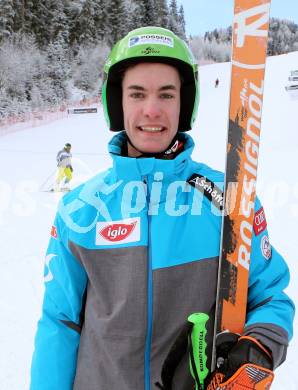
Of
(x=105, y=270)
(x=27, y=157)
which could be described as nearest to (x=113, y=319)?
(x=105, y=270)

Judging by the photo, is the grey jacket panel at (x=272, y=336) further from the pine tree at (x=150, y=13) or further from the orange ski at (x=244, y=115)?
the pine tree at (x=150, y=13)

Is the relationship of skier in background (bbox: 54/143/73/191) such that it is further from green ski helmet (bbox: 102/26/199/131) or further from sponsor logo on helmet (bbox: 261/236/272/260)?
sponsor logo on helmet (bbox: 261/236/272/260)

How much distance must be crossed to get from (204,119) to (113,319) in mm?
20290

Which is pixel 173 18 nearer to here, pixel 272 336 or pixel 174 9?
pixel 174 9

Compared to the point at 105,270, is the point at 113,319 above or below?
below

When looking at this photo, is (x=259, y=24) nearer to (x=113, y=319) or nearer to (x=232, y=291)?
(x=232, y=291)

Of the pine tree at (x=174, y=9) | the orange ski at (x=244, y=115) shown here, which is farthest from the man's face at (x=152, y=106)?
the pine tree at (x=174, y=9)

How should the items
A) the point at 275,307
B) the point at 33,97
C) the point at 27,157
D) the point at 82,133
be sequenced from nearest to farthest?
the point at 275,307
the point at 27,157
the point at 82,133
the point at 33,97

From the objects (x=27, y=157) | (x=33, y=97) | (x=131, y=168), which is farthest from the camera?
(x=33, y=97)

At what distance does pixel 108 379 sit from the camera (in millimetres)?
1360

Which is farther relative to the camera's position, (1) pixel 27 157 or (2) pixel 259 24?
(1) pixel 27 157

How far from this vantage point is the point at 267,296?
51.1 inches

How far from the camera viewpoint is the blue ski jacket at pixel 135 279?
1310 millimetres

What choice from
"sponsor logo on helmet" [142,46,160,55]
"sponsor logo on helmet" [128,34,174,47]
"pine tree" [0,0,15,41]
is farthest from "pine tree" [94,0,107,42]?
"sponsor logo on helmet" [142,46,160,55]
